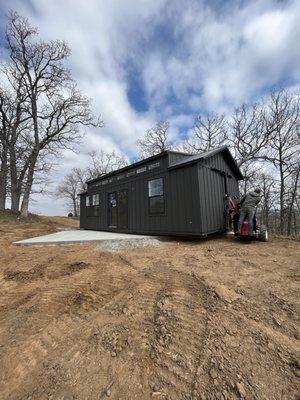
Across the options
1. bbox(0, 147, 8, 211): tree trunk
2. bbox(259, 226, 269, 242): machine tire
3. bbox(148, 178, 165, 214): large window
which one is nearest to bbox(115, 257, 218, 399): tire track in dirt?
bbox(259, 226, 269, 242): machine tire

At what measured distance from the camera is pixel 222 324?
98.3 inches

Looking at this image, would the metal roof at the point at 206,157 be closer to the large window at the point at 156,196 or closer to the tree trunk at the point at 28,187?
the large window at the point at 156,196

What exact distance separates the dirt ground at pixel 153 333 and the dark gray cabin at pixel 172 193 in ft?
11.6

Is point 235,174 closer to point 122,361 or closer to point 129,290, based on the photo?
point 129,290

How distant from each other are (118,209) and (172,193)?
3968 millimetres

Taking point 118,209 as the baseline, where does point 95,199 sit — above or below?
above

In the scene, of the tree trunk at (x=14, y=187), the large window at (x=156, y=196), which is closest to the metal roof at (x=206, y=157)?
the large window at (x=156, y=196)

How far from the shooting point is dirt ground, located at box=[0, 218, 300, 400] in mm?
1771

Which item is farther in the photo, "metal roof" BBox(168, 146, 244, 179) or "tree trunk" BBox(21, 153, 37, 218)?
"tree trunk" BBox(21, 153, 37, 218)

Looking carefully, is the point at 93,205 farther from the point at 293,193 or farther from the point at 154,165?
the point at 293,193

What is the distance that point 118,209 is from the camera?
11.5m

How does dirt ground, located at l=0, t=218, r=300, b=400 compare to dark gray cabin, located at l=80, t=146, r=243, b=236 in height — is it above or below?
below

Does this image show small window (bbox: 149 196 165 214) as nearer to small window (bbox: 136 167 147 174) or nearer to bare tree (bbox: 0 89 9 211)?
small window (bbox: 136 167 147 174)

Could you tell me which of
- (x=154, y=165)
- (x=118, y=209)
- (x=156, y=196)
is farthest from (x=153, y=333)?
(x=118, y=209)
